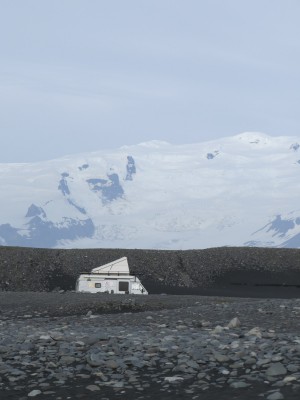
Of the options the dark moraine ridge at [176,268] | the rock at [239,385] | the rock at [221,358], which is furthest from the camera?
the dark moraine ridge at [176,268]

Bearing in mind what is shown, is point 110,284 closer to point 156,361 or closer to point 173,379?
point 156,361

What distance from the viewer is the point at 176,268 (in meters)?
57.7

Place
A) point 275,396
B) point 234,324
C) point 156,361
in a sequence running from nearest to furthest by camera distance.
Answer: point 275,396
point 156,361
point 234,324

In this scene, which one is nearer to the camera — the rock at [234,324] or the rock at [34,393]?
the rock at [34,393]

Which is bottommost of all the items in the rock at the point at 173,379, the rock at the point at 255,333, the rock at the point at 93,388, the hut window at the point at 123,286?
the rock at the point at 93,388

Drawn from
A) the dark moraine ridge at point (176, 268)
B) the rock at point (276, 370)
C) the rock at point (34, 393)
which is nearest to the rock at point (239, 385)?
the rock at point (276, 370)

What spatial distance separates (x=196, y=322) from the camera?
2122 cm

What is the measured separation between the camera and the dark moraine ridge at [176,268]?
2083 inches

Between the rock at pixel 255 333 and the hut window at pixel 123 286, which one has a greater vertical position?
the hut window at pixel 123 286

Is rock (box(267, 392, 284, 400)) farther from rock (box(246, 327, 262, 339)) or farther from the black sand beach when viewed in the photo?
rock (box(246, 327, 262, 339))

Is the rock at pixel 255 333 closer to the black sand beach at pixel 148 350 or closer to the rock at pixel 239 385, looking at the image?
the black sand beach at pixel 148 350

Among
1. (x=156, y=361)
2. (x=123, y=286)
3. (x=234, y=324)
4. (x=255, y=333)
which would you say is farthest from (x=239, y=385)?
(x=123, y=286)

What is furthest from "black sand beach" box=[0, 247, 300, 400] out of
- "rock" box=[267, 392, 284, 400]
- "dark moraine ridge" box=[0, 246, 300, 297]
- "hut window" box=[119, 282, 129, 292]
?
"dark moraine ridge" box=[0, 246, 300, 297]

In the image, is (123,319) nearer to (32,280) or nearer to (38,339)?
(38,339)
